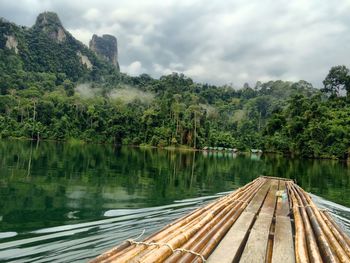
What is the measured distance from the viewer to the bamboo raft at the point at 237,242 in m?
3.88

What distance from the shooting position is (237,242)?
4.99m

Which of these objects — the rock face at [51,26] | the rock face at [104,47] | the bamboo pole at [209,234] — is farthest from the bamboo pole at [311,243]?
the rock face at [104,47]

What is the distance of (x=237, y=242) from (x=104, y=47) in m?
203

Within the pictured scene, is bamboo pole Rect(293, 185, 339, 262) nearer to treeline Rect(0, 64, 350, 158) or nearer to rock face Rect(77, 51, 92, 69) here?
treeline Rect(0, 64, 350, 158)

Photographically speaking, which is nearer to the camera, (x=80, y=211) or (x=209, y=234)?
(x=209, y=234)

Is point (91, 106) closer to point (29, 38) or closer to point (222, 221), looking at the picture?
point (29, 38)

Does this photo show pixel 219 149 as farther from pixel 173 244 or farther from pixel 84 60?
pixel 84 60

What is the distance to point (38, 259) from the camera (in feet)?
17.3

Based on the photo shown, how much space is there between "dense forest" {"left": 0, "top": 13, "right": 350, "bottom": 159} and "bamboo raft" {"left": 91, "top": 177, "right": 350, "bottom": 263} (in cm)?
5918

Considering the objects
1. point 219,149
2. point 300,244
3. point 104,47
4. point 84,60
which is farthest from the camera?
point 104,47

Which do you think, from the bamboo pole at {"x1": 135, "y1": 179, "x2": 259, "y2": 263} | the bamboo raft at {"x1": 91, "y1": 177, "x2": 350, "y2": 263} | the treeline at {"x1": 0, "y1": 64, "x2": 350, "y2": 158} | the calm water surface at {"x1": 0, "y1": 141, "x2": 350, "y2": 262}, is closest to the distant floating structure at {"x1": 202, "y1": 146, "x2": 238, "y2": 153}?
the treeline at {"x1": 0, "y1": 64, "x2": 350, "y2": 158}

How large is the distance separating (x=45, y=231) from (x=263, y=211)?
5.32m

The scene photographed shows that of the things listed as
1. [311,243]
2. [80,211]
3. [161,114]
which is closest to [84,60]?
[161,114]

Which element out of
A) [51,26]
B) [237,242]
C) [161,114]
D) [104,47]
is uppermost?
[104,47]
